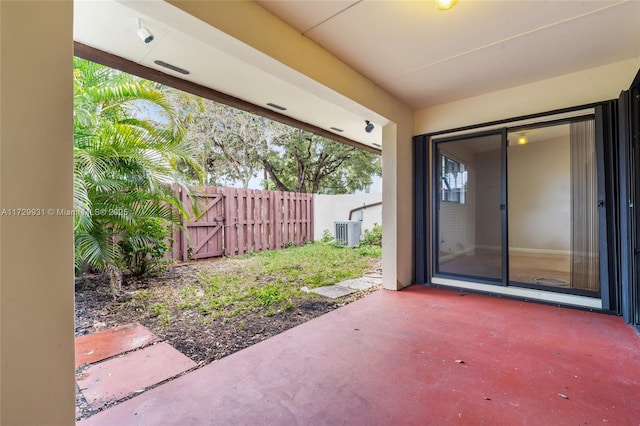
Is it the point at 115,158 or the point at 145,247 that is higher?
the point at 115,158

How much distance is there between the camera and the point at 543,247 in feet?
18.9

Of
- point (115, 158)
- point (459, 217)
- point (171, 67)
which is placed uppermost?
point (171, 67)

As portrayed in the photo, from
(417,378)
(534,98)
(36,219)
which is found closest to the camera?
(36,219)

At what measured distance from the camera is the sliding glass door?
Result: 3.12m

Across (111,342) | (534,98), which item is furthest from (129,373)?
(534,98)

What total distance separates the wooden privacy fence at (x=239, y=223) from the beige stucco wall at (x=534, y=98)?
4.32 m

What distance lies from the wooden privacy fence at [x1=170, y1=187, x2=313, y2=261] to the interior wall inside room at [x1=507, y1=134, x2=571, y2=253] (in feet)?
16.8

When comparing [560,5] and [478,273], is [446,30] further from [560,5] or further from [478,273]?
[478,273]

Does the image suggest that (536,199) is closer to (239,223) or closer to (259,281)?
(259,281)

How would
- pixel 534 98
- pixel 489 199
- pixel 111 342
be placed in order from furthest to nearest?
pixel 489 199 → pixel 534 98 → pixel 111 342

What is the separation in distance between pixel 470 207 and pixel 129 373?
414 centimetres

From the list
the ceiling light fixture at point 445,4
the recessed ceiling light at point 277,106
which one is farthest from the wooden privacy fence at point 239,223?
the ceiling light fixture at point 445,4

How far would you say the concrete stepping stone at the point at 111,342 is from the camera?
213 cm

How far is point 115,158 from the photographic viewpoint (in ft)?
10.00
